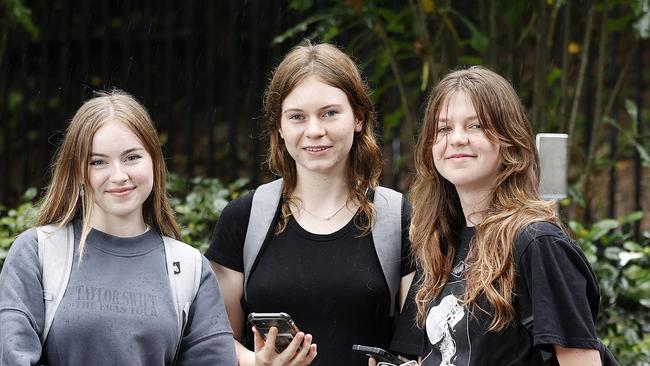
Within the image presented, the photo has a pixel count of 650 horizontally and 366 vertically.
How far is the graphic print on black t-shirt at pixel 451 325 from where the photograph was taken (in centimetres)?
Answer: 314

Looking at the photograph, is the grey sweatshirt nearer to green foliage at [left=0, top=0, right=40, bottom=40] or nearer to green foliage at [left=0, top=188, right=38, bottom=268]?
green foliage at [left=0, top=188, right=38, bottom=268]

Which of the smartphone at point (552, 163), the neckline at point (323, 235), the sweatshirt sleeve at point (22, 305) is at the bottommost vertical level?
the sweatshirt sleeve at point (22, 305)

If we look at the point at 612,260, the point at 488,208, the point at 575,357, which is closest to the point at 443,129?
the point at 488,208

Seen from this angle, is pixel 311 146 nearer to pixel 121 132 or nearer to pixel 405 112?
pixel 121 132

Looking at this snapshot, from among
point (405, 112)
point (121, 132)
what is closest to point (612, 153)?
point (405, 112)

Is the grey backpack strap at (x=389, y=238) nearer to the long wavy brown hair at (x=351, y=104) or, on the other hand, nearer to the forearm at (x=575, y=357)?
the long wavy brown hair at (x=351, y=104)

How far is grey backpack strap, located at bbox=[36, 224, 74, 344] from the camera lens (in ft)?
10.6

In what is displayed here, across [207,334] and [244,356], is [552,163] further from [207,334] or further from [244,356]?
[207,334]

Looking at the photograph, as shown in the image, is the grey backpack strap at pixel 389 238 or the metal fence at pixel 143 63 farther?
the metal fence at pixel 143 63

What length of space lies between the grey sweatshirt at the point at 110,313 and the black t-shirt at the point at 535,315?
0.76 meters

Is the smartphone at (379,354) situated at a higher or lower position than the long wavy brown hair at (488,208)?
lower

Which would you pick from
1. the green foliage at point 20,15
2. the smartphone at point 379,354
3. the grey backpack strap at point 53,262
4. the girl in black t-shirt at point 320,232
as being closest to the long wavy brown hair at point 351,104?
the girl in black t-shirt at point 320,232

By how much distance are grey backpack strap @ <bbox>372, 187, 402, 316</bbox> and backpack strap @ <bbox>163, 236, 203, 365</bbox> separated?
2.10 ft

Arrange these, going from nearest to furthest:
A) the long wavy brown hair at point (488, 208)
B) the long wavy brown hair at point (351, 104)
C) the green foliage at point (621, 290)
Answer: the long wavy brown hair at point (488, 208) → the long wavy brown hair at point (351, 104) → the green foliage at point (621, 290)
